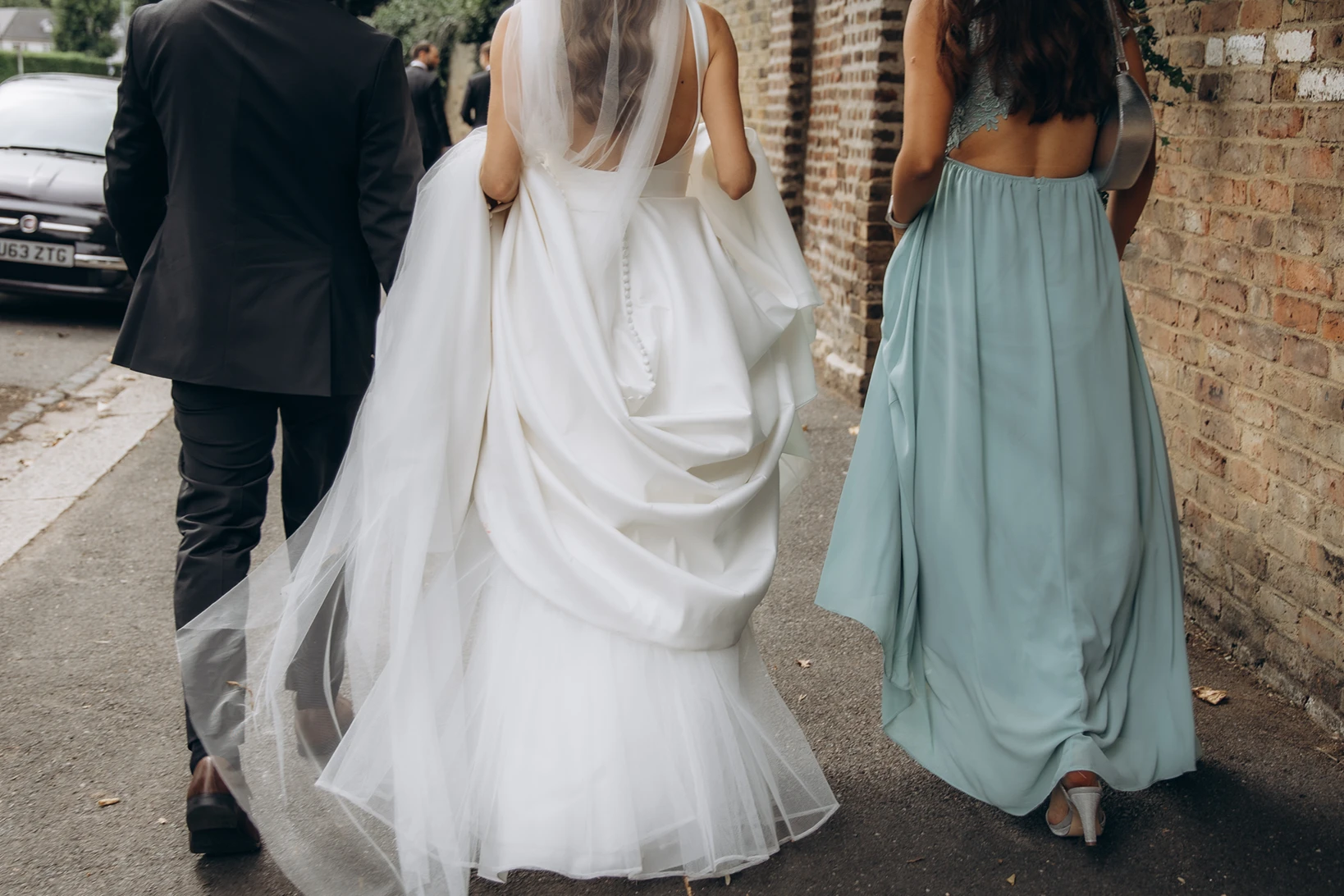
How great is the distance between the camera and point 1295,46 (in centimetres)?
365

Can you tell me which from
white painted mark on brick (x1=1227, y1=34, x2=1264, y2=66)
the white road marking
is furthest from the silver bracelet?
the white road marking

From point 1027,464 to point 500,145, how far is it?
4.92ft

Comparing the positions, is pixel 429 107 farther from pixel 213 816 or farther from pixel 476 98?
pixel 213 816

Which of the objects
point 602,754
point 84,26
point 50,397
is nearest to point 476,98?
point 50,397

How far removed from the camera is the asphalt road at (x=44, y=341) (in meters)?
7.89

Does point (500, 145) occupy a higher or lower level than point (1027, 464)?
higher

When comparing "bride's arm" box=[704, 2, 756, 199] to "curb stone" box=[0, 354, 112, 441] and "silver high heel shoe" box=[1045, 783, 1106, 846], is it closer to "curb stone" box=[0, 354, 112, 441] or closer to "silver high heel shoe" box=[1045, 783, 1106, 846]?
"silver high heel shoe" box=[1045, 783, 1106, 846]

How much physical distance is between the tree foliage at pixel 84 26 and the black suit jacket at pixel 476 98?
59207 millimetres

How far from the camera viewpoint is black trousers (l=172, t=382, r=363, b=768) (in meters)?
3.00

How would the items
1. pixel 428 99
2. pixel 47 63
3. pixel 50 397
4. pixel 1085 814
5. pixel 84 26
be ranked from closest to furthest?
pixel 1085 814 → pixel 50 397 → pixel 428 99 → pixel 47 63 → pixel 84 26

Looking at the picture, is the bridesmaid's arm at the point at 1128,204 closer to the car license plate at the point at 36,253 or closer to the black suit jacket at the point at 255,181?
the black suit jacket at the point at 255,181

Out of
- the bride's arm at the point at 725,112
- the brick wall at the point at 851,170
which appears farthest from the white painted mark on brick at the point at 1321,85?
the brick wall at the point at 851,170

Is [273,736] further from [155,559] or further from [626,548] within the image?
[155,559]

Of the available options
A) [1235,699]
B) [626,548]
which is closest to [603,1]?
[626,548]
